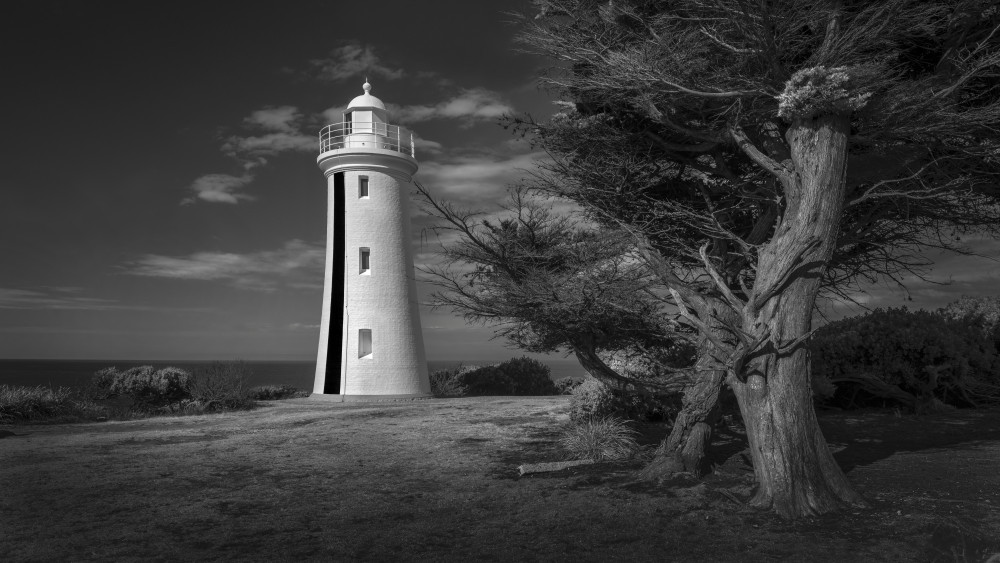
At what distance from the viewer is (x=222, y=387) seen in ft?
59.4

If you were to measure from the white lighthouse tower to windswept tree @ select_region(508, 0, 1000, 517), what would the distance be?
11.7 metres

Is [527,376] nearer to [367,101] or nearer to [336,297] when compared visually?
[336,297]

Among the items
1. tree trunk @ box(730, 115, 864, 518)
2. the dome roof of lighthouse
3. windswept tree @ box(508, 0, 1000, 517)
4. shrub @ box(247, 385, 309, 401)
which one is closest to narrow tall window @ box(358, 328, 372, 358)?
shrub @ box(247, 385, 309, 401)

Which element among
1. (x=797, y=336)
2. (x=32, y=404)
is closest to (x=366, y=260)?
(x=32, y=404)

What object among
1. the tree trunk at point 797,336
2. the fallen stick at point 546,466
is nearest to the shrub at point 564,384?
the fallen stick at point 546,466

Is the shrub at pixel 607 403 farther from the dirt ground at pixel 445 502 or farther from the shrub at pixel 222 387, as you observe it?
the shrub at pixel 222 387

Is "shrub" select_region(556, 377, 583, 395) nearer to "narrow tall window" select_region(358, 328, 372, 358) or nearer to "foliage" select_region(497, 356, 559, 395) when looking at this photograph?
"foliage" select_region(497, 356, 559, 395)

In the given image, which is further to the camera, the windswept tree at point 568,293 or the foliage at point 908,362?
the foliage at point 908,362

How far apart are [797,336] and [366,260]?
15753 mm

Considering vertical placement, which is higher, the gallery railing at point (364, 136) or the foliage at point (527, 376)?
the gallery railing at point (364, 136)

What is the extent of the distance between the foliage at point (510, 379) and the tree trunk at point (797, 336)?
1880 cm

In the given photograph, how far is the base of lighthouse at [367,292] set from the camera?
2044cm

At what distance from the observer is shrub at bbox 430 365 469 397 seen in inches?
930

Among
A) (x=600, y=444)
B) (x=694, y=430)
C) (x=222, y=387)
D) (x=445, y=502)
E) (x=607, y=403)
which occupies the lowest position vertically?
(x=445, y=502)
